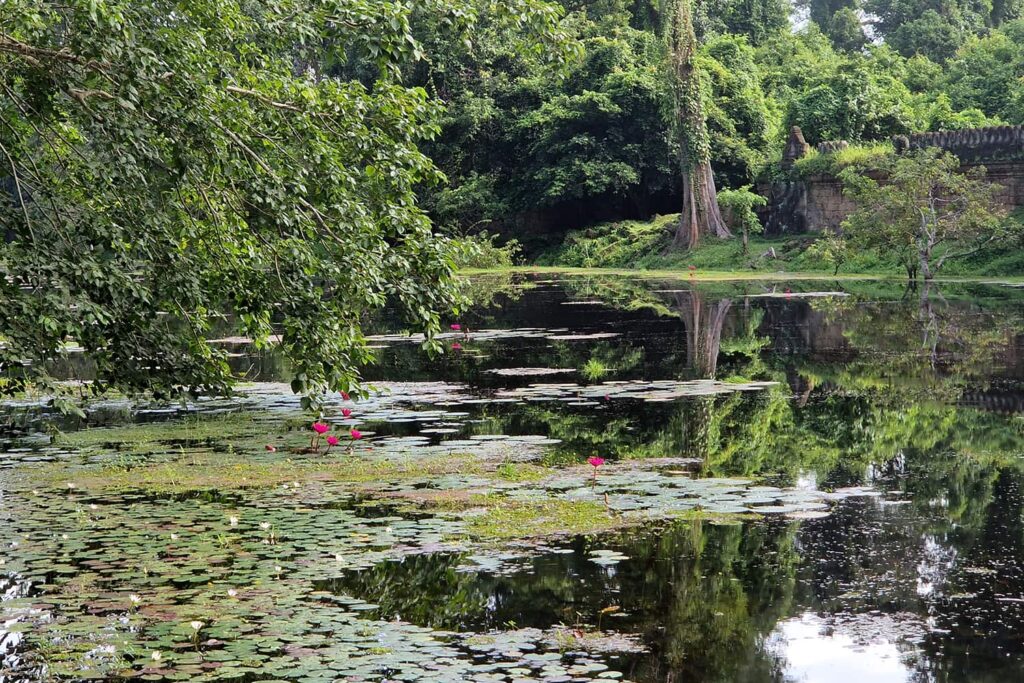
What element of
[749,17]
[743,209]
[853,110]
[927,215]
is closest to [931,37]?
[749,17]

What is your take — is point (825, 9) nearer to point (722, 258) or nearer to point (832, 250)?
point (722, 258)

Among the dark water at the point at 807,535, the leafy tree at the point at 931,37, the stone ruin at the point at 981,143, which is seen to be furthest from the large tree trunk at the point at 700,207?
the dark water at the point at 807,535

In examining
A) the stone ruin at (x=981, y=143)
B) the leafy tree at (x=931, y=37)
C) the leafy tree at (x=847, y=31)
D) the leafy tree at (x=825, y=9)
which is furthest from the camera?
the leafy tree at (x=825, y=9)

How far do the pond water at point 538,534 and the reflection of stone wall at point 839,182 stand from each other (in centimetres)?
2251

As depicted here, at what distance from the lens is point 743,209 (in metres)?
46.0

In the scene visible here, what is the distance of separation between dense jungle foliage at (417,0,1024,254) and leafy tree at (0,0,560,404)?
3616 centimetres

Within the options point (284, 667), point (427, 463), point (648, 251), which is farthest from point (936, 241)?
point (284, 667)

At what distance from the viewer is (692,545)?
8531 mm

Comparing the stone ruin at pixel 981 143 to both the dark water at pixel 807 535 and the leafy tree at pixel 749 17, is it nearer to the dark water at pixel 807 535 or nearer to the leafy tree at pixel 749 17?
the dark water at pixel 807 535

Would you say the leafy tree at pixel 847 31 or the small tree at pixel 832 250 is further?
the leafy tree at pixel 847 31

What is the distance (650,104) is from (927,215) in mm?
19150

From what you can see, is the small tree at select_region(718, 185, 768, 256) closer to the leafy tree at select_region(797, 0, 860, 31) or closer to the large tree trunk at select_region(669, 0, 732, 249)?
the large tree trunk at select_region(669, 0, 732, 249)

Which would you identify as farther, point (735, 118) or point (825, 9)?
point (825, 9)

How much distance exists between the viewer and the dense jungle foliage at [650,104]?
155 feet
